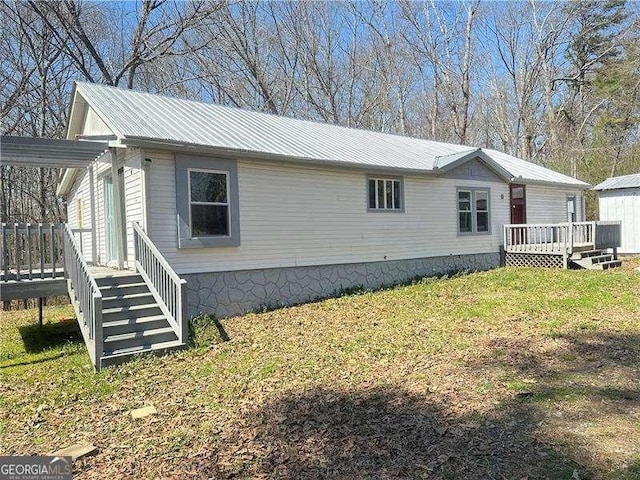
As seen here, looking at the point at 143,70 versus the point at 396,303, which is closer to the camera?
the point at 396,303

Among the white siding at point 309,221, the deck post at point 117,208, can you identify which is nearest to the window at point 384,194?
the white siding at point 309,221

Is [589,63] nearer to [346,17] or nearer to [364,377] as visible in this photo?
[346,17]

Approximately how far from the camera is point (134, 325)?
22.6 feet

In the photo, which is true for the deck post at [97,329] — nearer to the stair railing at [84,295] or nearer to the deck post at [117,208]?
the stair railing at [84,295]

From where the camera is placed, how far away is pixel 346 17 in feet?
80.4

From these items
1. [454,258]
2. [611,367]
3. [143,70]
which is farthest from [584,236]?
[143,70]

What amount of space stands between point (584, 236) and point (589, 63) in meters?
17.4

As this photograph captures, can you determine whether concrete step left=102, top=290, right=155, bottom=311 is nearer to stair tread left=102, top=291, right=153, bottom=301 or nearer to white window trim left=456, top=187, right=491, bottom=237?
stair tread left=102, top=291, right=153, bottom=301

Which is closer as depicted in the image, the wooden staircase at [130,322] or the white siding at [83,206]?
→ the wooden staircase at [130,322]

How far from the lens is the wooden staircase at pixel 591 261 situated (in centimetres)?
1324

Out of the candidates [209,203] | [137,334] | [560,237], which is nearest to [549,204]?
[560,237]

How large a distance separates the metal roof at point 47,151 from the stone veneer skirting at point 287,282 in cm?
294

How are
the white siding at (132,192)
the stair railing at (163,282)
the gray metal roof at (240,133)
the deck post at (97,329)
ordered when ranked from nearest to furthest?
the deck post at (97,329) < the stair railing at (163,282) < the white siding at (132,192) < the gray metal roof at (240,133)

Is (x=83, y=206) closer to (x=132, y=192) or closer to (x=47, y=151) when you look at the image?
(x=47, y=151)
